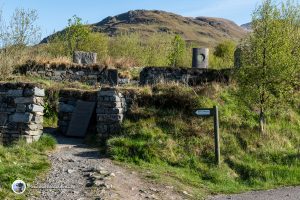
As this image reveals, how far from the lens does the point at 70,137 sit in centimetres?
1295

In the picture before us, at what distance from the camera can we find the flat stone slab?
1286 centimetres

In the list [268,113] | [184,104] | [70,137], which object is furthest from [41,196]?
[268,113]

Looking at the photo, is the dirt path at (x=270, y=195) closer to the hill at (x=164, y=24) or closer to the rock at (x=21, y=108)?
the rock at (x=21, y=108)

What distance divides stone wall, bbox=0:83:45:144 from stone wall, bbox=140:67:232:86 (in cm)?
517

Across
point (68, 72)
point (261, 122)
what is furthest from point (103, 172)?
point (68, 72)

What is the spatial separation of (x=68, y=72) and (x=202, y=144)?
782cm

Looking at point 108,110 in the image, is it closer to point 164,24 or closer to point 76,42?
point 76,42

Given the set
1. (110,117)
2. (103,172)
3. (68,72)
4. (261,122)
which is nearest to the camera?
(103,172)

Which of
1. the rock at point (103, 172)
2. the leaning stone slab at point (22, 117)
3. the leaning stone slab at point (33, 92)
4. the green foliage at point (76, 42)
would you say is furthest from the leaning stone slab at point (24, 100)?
the green foliage at point (76, 42)

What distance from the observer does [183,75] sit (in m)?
16.7

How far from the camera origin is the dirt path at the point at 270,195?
29.8ft

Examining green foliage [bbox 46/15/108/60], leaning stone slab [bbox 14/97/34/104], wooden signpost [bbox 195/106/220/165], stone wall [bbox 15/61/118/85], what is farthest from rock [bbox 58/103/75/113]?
green foliage [bbox 46/15/108/60]

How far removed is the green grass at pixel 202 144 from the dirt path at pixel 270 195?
14.4 inches

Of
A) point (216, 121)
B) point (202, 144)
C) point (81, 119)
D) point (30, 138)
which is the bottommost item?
point (202, 144)
